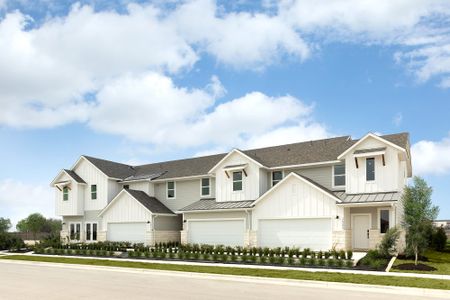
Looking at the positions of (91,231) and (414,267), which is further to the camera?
(91,231)

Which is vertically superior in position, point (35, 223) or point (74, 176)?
point (74, 176)

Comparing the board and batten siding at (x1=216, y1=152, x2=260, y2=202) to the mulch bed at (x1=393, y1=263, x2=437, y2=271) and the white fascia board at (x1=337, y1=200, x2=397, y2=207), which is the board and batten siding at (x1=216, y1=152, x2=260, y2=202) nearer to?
the white fascia board at (x1=337, y1=200, x2=397, y2=207)

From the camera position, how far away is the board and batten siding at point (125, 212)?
34781 mm

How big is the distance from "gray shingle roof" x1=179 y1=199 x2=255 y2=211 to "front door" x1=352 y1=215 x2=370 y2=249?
21.8 feet

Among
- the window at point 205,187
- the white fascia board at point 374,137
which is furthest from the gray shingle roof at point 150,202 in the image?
the white fascia board at point 374,137

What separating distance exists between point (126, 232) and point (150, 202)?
299 centimetres

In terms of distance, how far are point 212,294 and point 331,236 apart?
47.6 feet

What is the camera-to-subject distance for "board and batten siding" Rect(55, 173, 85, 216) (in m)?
40.1

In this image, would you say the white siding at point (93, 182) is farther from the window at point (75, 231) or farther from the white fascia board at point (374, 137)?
the white fascia board at point (374, 137)

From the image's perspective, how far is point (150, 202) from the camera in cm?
3622

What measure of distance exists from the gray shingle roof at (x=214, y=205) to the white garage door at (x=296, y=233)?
6.51 ft

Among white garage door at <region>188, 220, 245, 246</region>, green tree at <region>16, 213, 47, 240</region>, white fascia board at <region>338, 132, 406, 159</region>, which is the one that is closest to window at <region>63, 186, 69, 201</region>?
white garage door at <region>188, 220, 245, 246</region>

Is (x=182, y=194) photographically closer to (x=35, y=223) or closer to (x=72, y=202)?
(x=72, y=202)

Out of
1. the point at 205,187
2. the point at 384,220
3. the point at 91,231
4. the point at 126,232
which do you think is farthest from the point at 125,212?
the point at 384,220
